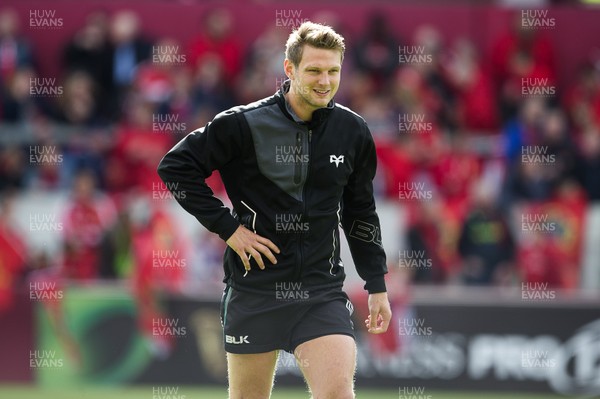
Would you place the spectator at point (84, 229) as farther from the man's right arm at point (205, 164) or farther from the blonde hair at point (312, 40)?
the blonde hair at point (312, 40)

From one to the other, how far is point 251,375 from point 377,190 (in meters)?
8.31

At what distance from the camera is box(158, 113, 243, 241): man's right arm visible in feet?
19.9

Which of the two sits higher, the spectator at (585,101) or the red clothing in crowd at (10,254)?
the spectator at (585,101)

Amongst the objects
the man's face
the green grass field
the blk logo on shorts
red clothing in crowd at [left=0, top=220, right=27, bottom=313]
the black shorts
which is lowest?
the green grass field

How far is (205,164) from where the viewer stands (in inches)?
241

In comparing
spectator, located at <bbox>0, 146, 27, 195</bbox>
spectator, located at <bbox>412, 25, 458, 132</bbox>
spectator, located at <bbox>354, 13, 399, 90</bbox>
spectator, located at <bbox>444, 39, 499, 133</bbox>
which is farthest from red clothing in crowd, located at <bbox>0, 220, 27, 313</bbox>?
spectator, located at <bbox>444, 39, 499, 133</bbox>

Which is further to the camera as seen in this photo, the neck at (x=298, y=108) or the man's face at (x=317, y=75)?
the neck at (x=298, y=108)

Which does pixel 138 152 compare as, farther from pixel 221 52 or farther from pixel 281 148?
pixel 281 148

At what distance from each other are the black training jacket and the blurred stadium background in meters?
5.74

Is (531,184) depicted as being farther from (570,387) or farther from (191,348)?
(191,348)

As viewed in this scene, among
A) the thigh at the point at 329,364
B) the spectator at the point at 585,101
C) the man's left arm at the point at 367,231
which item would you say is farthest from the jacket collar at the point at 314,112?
the spectator at the point at 585,101

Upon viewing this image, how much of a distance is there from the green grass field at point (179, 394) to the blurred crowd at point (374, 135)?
52.1 inches

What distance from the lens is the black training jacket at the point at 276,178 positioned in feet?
20.0

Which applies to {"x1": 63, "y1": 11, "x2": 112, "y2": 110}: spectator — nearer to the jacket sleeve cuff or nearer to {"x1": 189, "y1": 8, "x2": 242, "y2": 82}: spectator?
{"x1": 189, "y1": 8, "x2": 242, "y2": 82}: spectator
